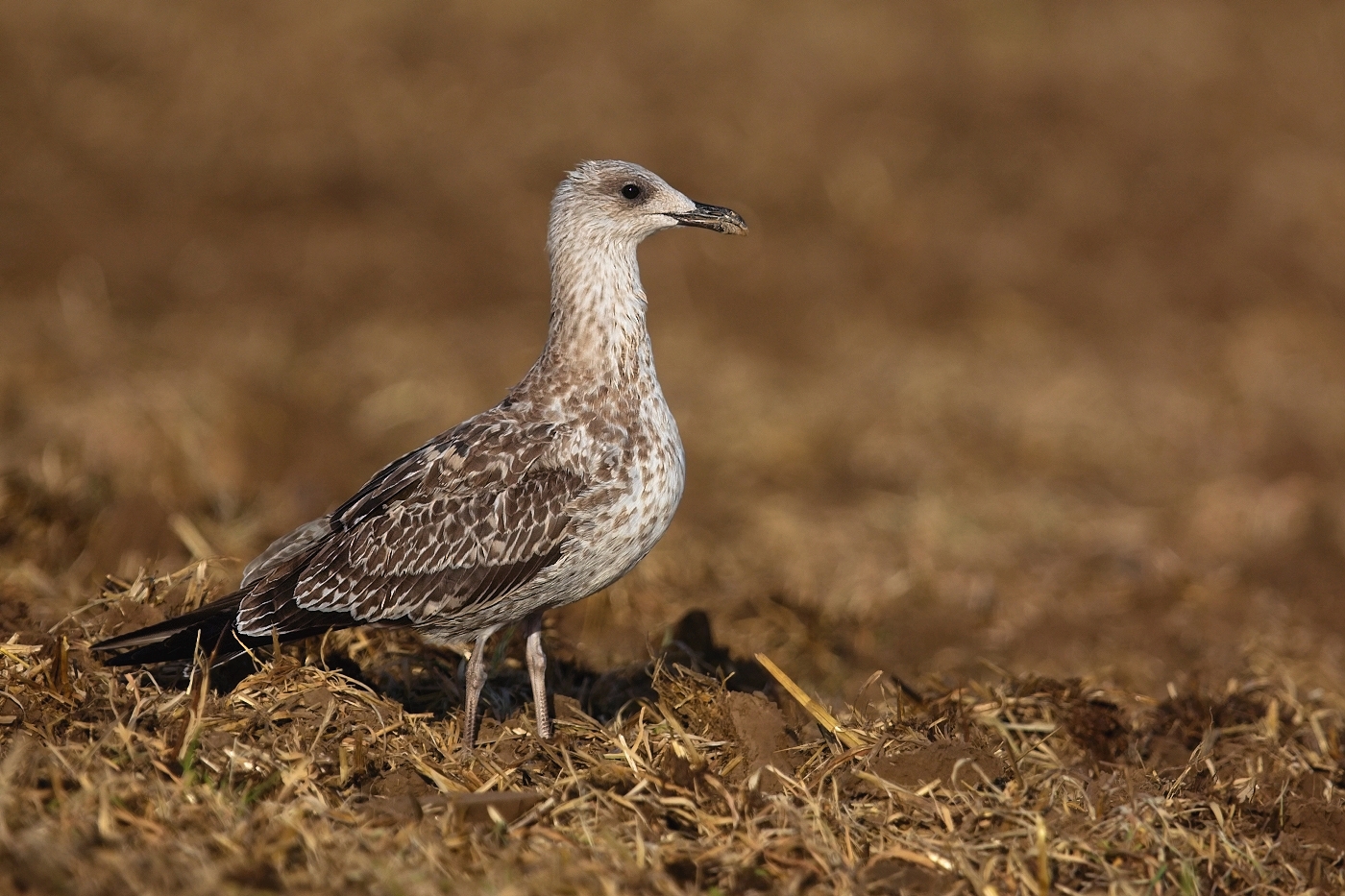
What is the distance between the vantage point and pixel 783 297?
15.2 metres

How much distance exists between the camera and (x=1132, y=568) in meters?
9.58

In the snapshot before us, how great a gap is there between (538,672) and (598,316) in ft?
4.77

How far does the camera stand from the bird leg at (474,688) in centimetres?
533

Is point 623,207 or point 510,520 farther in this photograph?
point 623,207

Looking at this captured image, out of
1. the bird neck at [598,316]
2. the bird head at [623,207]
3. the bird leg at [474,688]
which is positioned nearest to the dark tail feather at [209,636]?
the bird leg at [474,688]

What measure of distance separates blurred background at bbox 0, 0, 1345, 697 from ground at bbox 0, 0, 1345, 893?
6 cm

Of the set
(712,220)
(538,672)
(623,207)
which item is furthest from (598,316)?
(538,672)

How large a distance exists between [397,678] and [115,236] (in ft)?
33.7

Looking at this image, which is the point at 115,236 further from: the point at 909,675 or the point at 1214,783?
the point at 1214,783

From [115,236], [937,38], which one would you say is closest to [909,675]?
[115,236]

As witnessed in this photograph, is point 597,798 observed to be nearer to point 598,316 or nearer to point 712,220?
point 598,316

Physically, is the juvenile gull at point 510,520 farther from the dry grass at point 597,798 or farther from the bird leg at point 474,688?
the dry grass at point 597,798

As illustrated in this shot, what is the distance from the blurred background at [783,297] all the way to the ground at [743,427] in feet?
0.20

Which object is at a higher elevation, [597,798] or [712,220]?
[712,220]
